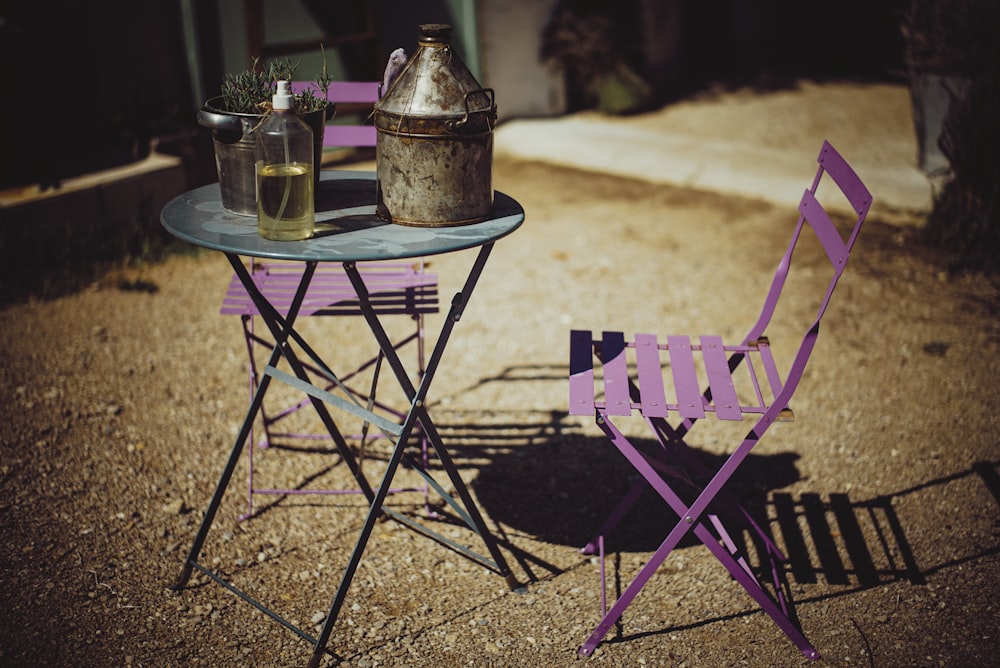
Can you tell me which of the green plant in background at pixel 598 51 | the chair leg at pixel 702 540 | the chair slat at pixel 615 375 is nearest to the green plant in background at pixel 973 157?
the green plant in background at pixel 598 51

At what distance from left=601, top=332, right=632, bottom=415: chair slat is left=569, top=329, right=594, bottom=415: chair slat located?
5cm

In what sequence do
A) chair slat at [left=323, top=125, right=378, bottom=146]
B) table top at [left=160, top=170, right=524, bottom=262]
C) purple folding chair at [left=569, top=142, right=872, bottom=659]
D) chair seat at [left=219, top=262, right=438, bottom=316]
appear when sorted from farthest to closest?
chair slat at [left=323, top=125, right=378, bottom=146]
chair seat at [left=219, top=262, right=438, bottom=316]
purple folding chair at [left=569, top=142, right=872, bottom=659]
table top at [left=160, top=170, right=524, bottom=262]

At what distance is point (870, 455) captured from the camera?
3773 millimetres

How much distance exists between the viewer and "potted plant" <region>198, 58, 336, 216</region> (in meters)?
2.47

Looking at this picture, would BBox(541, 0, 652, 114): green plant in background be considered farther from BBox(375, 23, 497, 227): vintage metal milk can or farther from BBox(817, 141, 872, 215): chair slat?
BBox(375, 23, 497, 227): vintage metal milk can

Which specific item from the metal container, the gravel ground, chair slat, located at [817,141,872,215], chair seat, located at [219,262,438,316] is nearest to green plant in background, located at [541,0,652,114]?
the gravel ground

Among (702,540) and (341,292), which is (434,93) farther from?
(702,540)

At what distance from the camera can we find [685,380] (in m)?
2.87

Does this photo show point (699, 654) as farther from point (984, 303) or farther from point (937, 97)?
point (937, 97)

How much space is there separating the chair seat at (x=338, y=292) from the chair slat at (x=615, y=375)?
0.66 metres

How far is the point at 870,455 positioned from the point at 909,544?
1.93 ft

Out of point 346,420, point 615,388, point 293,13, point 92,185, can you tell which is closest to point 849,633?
point 615,388

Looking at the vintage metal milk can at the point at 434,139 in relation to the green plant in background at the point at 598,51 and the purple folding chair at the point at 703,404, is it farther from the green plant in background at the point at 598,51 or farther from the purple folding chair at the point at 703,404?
the green plant in background at the point at 598,51

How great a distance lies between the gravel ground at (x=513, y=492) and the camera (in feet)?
9.23
